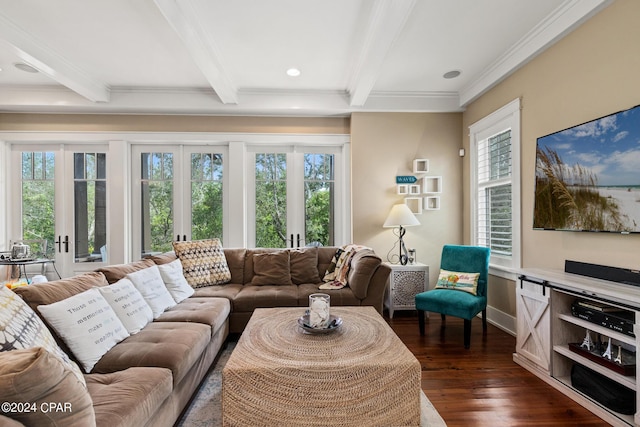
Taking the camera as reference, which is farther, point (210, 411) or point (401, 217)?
point (401, 217)

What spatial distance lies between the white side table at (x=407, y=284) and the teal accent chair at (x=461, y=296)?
32cm

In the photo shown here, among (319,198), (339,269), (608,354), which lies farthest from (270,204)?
(608,354)

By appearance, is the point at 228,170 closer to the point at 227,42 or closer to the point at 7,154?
the point at 227,42

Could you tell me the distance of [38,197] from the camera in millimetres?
4227

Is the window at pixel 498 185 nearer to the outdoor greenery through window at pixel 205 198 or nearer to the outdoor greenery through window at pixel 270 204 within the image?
the outdoor greenery through window at pixel 270 204

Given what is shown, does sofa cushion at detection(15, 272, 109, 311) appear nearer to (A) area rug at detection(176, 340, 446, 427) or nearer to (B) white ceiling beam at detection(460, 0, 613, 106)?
(A) area rug at detection(176, 340, 446, 427)

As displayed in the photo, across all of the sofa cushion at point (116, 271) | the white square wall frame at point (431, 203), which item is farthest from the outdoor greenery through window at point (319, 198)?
the sofa cushion at point (116, 271)

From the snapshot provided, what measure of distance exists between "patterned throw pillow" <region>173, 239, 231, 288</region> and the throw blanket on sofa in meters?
1.13

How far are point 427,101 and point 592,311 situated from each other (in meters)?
3.02

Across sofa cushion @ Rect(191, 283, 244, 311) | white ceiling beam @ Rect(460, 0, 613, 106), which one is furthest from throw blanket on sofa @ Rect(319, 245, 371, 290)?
white ceiling beam @ Rect(460, 0, 613, 106)

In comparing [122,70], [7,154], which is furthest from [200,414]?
[7,154]

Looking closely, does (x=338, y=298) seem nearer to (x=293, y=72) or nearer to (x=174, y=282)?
(x=174, y=282)

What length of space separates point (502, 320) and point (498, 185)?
58.3 inches

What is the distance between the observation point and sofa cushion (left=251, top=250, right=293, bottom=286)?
3.48m
